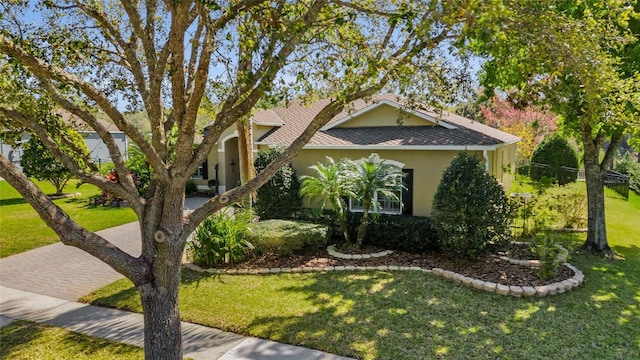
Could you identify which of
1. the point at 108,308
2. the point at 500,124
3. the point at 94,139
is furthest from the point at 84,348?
the point at 94,139

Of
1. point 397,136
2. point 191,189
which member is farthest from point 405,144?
point 191,189

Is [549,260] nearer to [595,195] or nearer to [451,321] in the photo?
[451,321]

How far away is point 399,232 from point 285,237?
3.28 meters

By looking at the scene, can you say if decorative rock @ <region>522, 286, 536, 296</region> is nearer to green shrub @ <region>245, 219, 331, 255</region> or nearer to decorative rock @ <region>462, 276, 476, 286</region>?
decorative rock @ <region>462, 276, 476, 286</region>

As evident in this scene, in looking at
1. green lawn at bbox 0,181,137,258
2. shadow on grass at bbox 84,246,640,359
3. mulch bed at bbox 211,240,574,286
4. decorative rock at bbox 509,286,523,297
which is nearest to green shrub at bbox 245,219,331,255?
mulch bed at bbox 211,240,574,286

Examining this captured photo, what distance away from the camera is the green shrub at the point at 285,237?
10818 mm

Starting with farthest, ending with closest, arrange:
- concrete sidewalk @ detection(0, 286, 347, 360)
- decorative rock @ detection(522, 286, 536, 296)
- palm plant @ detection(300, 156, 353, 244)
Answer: palm plant @ detection(300, 156, 353, 244)
decorative rock @ detection(522, 286, 536, 296)
concrete sidewalk @ detection(0, 286, 347, 360)

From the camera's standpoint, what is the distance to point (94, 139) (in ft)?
143

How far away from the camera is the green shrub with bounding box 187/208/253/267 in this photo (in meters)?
10.5

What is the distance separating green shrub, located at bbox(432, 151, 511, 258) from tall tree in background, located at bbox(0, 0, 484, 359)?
396 cm

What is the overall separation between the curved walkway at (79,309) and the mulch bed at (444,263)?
3.40m

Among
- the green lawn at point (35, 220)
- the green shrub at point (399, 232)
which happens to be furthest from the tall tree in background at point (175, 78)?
the green lawn at point (35, 220)

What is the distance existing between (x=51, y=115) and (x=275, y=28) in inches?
165

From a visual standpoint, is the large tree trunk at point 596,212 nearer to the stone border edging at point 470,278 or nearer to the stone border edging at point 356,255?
the stone border edging at point 470,278
